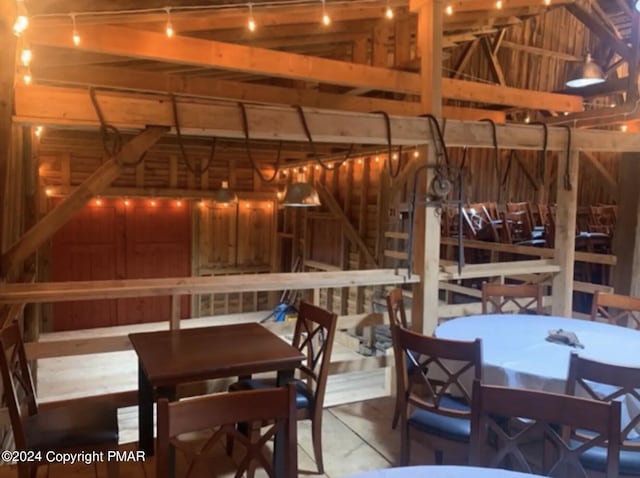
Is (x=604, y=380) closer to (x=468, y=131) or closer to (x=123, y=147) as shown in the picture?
(x=468, y=131)

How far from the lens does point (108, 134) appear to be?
2803mm

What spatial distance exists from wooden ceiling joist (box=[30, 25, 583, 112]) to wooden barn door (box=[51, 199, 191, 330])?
6.12 m

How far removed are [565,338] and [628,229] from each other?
2812 mm

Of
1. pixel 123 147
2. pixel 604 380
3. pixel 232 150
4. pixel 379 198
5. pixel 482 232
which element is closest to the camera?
pixel 604 380

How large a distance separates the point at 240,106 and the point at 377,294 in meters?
5.95

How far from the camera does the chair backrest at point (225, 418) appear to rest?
54.4 inches

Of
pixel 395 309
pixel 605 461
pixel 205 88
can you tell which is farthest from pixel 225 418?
pixel 205 88

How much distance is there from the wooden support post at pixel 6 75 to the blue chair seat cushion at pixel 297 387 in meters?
1.69

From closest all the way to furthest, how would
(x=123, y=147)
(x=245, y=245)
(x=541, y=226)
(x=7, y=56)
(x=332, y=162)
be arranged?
(x=7, y=56) → (x=123, y=147) → (x=541, y=226) → (x=332, y=162) → (x=245, y=245)

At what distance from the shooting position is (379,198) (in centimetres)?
844

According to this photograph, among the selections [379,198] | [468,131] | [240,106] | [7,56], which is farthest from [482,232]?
[7,56]

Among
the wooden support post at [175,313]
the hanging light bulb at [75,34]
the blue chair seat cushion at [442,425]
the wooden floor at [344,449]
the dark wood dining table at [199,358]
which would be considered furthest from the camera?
the hanging light bulb at [75,34]

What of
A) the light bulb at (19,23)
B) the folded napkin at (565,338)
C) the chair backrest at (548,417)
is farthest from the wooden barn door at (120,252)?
the chair backrest at (548,417)
